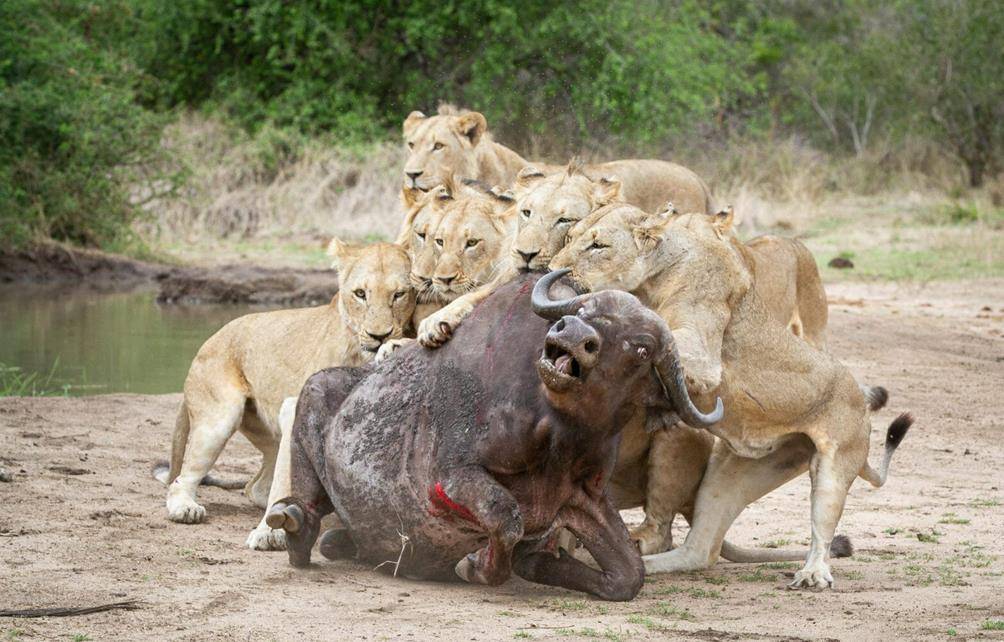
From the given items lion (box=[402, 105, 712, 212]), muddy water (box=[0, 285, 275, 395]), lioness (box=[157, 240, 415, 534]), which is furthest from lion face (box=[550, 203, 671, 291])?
muddy water (box=[0, 285, 275, 395])

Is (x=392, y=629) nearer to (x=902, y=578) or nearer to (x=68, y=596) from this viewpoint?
(x=68, y=596)

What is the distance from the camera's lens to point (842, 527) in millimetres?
6973

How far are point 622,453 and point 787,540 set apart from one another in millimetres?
1182

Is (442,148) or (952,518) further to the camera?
(442,148)

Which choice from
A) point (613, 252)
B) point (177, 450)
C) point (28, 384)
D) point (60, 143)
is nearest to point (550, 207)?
point (613, 252)

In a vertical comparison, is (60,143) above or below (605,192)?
below

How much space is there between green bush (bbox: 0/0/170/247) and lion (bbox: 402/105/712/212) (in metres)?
9.81

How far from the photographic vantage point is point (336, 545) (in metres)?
5.80

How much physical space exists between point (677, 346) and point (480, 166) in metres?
4.21

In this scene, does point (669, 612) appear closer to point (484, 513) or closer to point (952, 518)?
point (484, 513)

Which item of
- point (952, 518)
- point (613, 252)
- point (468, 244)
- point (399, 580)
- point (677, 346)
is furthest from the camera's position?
point (952, 518)

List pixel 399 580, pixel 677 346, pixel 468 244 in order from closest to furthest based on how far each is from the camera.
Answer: pixel 677 346 → pixel 399 580 → pixel 468 244

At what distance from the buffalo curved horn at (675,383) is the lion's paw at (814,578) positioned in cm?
93

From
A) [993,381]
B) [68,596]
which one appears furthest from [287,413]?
[993,381]
